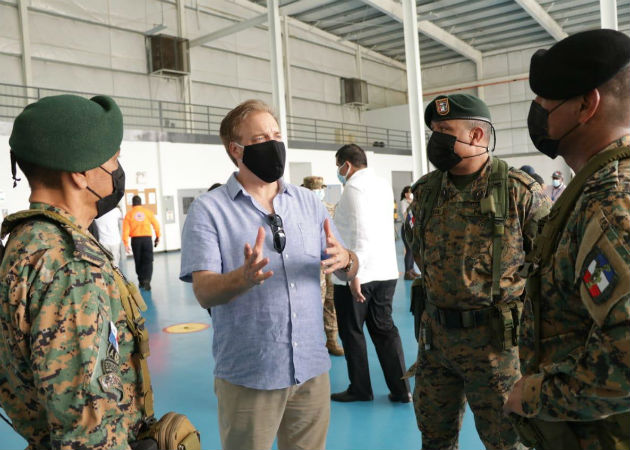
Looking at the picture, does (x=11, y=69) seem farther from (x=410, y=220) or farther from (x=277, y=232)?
(x=277, y=232)

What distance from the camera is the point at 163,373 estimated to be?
4.70 m

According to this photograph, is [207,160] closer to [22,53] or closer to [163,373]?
[22,53]

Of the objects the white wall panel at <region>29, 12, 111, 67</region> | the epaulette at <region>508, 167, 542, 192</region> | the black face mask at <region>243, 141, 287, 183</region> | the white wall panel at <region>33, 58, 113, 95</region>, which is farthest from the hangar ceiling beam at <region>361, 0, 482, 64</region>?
the black face mask at <region>243, 141, 287, 183</region>

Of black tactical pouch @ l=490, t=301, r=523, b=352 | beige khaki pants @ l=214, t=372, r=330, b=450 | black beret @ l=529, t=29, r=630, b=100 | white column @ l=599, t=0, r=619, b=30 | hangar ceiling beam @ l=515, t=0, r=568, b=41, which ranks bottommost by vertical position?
beige khaki pants @ l=214, t=372, r=330, b=450

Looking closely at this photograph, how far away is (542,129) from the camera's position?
1569mm

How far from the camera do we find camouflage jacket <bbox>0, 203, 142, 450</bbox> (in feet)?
3.89

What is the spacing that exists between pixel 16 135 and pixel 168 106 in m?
18.0

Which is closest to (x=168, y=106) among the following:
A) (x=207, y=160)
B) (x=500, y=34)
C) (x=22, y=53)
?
(x=207, y=160)

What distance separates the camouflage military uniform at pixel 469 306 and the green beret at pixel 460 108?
276 mm

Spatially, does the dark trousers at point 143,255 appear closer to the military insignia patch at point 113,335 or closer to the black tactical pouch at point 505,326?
the black tactical pouch at point 505,326

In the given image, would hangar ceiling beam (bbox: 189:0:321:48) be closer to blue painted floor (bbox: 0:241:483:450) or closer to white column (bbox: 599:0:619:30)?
white column (bbox: 599:0:619:30)

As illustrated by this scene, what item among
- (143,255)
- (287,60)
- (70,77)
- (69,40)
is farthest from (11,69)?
(287,60)

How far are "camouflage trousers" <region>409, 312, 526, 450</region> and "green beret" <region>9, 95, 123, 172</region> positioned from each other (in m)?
1.68

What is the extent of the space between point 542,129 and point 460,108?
0.95 m
